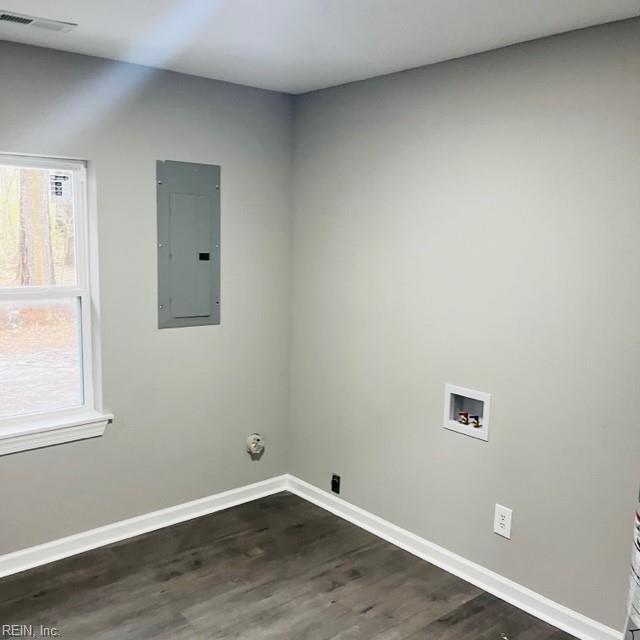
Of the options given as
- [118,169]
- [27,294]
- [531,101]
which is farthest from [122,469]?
[531,101]

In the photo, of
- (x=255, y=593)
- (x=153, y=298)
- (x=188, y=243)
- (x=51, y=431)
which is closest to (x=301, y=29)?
(x=188, y=243)

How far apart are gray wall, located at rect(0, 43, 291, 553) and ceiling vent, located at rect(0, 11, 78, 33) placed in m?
0.33

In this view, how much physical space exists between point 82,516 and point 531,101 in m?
2.77

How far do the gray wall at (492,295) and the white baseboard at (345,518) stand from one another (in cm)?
6

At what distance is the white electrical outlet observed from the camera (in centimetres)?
273

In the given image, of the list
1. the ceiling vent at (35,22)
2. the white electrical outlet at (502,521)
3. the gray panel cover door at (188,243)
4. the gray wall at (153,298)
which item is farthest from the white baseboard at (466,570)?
the ceiling vent at (35,22)

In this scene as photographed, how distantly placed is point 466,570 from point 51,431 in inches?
79.5

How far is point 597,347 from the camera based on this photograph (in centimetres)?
240

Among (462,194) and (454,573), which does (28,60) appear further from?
(454,573)

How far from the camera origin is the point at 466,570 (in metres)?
2.90

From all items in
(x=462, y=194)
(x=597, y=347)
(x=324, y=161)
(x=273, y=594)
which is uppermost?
(x=324, y=161)

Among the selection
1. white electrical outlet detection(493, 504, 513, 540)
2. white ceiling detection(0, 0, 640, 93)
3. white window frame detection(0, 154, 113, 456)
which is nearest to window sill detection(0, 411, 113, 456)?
white window frame detection(0, 154, 113, 456)

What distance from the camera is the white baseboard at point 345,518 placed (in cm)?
257

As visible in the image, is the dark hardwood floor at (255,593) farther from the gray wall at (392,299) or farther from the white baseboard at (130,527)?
the gray wall at (392,299)
